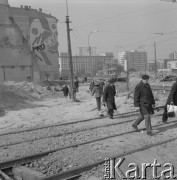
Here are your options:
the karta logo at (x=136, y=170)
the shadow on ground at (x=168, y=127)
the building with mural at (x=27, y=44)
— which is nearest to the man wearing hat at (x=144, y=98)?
the shadow on ground at (x=168, y=127)

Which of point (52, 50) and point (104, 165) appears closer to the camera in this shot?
point (104, 165)

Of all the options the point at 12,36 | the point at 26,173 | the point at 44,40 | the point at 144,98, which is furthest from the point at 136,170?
the point at 44,40

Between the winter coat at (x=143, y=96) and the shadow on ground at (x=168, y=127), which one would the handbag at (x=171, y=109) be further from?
the winter coat at (x=143, y=96)

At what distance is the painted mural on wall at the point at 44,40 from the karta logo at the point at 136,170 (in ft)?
199

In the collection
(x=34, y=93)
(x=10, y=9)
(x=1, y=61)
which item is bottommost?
(x=34, y=93)

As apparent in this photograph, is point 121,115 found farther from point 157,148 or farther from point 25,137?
point 157,148

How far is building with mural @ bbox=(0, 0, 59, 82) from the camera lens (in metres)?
57.3

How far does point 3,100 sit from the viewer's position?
78.3 ft

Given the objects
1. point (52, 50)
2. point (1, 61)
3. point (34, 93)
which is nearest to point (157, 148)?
point (34, 93)

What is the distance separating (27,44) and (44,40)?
670 cm

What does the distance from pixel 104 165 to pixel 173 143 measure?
8.50 feet

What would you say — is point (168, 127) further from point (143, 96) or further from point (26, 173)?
point (26, 173)

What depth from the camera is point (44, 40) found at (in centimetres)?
6875

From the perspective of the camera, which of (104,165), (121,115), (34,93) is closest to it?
(104,165)
